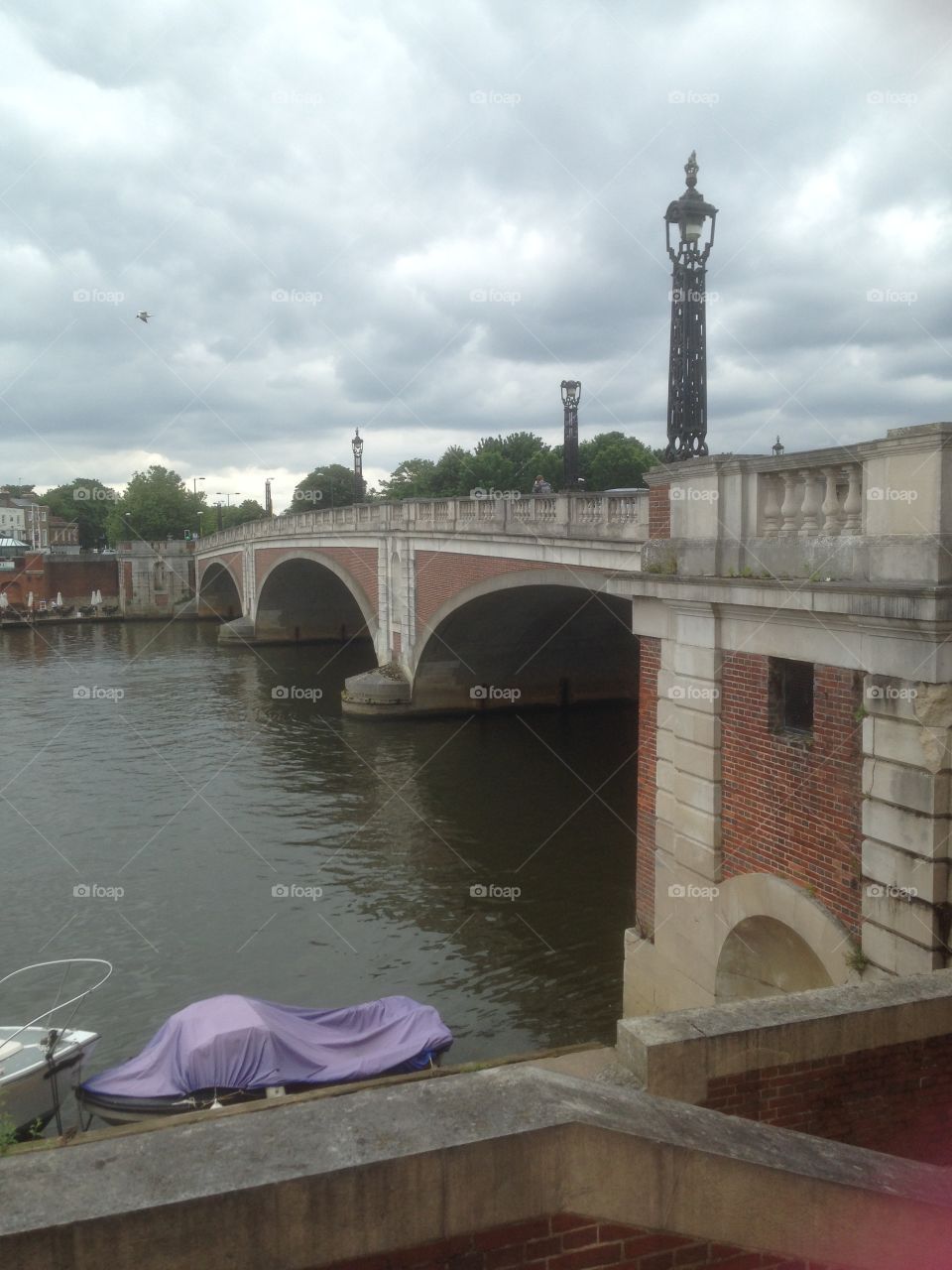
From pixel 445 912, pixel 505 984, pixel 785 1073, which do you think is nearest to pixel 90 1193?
pixel 785 1073

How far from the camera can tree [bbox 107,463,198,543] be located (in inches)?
3755

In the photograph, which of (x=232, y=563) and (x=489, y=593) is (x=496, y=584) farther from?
(x=232, y=563)

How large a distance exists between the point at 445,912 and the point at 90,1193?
1321 centimetres

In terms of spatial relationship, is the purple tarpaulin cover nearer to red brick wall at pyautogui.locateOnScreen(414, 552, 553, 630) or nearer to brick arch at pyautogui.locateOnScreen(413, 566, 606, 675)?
brick arch at pyautogui.locateOnScreen(413, 566, 606, 675)

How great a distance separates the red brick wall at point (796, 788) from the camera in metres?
7.30

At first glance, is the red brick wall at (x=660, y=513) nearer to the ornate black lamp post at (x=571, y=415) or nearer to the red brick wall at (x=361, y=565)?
the ornate black lamp post at (x=571, y=415)

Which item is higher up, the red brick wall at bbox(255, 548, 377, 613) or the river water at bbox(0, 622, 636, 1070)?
the red brick wall at bbox(255, 548, 377, 613)

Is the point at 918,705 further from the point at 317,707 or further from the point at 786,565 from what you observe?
the point at 317,707

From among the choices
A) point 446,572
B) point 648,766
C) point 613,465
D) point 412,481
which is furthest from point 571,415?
point 412,481

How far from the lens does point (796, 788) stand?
784 cm

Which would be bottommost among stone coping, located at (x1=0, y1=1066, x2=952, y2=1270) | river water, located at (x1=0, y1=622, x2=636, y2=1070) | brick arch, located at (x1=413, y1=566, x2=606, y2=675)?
river water, located at (x1=0, y1=622, x2=636, y2=1070)

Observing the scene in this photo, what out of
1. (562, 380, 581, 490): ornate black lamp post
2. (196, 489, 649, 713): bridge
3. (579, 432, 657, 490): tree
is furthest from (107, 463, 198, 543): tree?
(562, 380, 581, 490): ornate black lamp post

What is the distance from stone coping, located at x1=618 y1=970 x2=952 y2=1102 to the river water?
695 cm

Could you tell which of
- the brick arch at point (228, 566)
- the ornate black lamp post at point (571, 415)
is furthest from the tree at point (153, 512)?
the ornate black lamp post at point (571, 415)
